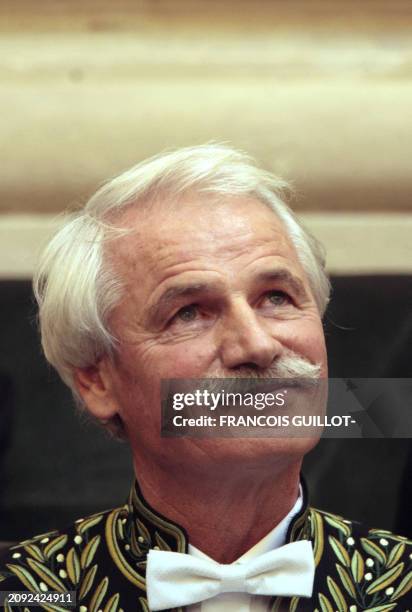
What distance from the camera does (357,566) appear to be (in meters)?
1.40

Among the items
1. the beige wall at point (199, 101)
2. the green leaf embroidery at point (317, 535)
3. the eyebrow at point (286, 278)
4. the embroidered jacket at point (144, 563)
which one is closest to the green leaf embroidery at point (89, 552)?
the embroidered jacket at point (144, 563)

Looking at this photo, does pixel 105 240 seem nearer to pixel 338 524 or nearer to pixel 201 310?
pixel 201 310

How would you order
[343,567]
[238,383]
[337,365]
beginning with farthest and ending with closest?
[337,365], [343,567], [238,383]

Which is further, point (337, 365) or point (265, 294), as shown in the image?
point (337, 365)

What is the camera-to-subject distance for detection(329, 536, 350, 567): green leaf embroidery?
1400 millimetres

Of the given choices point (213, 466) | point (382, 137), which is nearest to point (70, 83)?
point (382, 137)

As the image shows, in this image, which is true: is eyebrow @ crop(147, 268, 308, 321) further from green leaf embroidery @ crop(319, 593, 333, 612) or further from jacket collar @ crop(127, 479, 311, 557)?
green leaf embroidery @ crop(319, 593, 333, 612)

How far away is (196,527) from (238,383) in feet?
0.56

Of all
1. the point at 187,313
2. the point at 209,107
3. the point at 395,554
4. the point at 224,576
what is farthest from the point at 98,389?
the point at 209,107

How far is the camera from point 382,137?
1.73 meters

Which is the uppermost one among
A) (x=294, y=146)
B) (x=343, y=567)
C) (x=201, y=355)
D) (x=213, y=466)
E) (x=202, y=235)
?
(x=294, y=146)

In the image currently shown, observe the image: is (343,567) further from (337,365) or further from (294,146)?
(294,146)

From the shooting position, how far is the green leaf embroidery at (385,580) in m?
1.38

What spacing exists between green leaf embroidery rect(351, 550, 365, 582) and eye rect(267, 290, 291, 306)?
0.28 m
